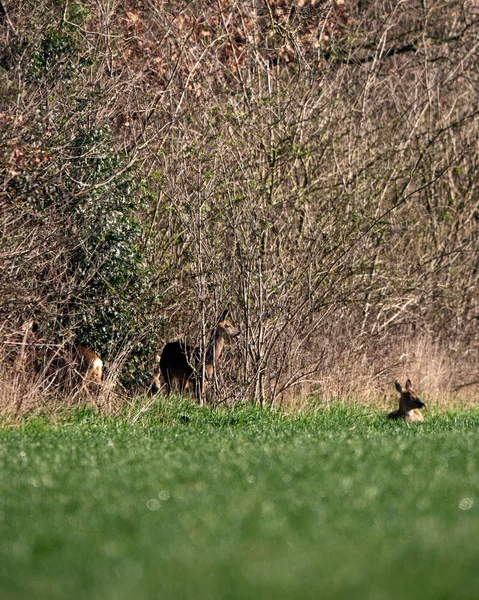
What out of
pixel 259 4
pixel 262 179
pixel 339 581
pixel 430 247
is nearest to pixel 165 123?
pixel 262 179

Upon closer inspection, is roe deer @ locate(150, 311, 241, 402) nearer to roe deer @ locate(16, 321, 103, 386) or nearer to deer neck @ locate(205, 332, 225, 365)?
deer neck @ locate(205, 332, 225, 365)

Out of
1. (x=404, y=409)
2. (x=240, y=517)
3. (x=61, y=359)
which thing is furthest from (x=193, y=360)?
Result: (x=240, y=517)

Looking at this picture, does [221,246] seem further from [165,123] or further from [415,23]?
[415,23]

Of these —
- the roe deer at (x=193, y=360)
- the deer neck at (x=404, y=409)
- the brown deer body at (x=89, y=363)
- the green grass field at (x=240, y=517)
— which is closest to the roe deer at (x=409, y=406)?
the deer neck at (x=404, y=409)

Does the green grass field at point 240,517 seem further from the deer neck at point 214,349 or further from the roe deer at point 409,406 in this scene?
the deer neck at point 214,349

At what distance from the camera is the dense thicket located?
15570mm

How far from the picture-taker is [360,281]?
18.0 m

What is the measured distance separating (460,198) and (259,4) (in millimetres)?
5640

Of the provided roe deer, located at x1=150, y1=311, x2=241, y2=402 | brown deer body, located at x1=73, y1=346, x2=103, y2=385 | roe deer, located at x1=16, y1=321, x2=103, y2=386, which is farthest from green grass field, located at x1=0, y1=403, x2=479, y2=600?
roe deer, located at x1=150, y1=311, x2=241, y2=402

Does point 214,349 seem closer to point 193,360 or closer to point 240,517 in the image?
point 193,360

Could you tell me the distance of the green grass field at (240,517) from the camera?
17.4 feet

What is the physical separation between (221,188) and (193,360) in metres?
2.67

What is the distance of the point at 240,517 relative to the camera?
262 inches

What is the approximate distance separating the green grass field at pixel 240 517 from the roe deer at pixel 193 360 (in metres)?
4.68
